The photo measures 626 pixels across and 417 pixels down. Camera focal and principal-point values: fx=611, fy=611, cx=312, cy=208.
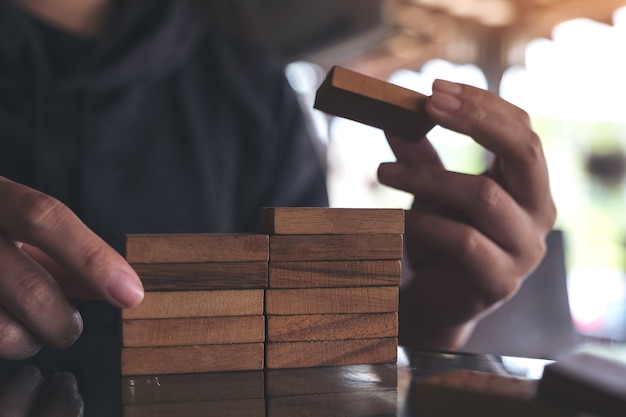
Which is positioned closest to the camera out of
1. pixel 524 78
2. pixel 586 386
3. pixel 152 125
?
pixel 586 386

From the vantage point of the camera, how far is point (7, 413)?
1.51 feet

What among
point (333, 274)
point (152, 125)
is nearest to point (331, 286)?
point (333, 274)

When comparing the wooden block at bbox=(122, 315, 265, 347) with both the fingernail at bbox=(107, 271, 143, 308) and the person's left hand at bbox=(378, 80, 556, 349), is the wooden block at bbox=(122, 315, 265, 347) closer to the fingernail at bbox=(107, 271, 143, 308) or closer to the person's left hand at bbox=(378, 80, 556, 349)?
the fingernail at bbox=(107, 271, 143, 308)

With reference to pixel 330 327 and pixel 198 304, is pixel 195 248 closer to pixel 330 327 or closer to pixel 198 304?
pixel 198 304

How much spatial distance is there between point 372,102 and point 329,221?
0.14 meters

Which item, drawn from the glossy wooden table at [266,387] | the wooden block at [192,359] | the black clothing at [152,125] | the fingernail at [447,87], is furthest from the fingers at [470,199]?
the black clothing at [152,125]

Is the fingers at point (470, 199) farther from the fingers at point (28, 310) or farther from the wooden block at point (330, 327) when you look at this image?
the fingers at point (28, 310)

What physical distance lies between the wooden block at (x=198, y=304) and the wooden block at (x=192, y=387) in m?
0.06

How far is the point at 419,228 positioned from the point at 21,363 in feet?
1.68

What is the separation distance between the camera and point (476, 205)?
0.81 meters

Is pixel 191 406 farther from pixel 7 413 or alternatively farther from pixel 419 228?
pixel 419 228

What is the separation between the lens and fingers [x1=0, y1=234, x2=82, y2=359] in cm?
60

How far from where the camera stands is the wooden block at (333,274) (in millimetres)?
629

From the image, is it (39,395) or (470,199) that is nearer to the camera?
(39,395)
